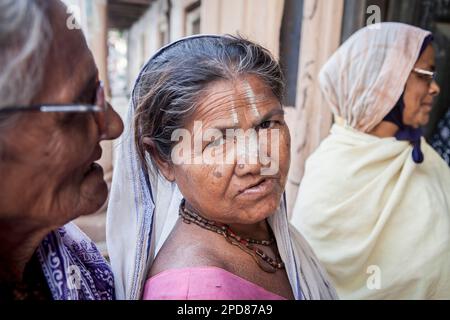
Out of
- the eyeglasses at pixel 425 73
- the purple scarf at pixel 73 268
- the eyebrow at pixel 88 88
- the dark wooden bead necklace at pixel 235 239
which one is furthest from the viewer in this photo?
the eyeglasses at pixel 425 73

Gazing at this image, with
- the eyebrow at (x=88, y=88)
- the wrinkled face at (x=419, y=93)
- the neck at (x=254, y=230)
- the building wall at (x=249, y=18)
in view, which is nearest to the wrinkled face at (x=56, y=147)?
the eyebrow at (x=88, y=88)

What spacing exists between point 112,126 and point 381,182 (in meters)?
1.57

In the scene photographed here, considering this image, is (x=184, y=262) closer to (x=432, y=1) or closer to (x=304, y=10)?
(x=304, y=10)

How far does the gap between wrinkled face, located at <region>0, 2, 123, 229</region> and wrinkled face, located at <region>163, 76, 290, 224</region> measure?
1.13ft

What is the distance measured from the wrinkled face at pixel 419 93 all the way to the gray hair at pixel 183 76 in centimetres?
120

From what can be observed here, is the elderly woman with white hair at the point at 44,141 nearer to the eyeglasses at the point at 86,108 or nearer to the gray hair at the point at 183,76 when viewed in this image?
the eyeglasses at the point at 86,108

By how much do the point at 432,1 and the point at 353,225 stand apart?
2023mm

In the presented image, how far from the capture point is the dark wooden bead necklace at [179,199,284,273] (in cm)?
113

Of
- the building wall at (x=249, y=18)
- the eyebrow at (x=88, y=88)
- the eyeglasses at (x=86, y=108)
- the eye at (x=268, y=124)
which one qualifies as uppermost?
the building wall at (x=249, y=18)

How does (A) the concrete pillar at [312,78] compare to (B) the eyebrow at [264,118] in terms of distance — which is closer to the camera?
(B) the eyebrow at [264,118]

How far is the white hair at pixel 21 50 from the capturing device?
1.95 feet

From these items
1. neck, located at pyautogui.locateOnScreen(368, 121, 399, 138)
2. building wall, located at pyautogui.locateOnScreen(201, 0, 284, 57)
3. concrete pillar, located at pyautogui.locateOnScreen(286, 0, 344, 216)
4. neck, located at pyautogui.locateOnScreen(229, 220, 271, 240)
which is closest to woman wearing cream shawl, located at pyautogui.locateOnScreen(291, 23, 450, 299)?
neck, located at pyautogui.locateOnScreen(368, 121, 399, 138)

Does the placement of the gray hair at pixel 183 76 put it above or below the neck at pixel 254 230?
above
